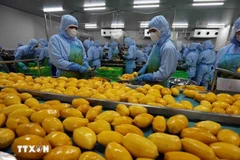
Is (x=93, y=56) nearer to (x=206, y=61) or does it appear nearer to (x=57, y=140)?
(x=206, y=61)

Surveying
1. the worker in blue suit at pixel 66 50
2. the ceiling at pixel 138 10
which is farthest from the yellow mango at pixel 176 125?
the ceiling at pixel 138 10

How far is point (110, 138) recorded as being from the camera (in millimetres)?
615

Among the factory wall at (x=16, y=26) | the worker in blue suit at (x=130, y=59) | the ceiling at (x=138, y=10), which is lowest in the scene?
the worker in blue suit at (x=130, y=59)

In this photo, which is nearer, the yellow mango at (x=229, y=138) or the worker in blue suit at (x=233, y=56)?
the yellow mango at (x=229, y=138)

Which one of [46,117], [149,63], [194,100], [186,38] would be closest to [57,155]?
[46,117]

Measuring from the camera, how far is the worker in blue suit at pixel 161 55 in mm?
2064

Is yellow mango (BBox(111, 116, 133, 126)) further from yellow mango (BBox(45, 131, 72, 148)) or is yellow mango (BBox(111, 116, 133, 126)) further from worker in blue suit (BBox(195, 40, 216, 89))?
worker in blue suit (BBox(195, 40, 216, 89))

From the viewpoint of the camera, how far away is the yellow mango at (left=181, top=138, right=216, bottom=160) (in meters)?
0.53

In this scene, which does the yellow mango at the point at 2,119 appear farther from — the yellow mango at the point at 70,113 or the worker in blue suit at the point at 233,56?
the worker in blue suit at the point at 233,56

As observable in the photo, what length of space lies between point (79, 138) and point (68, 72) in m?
2.21

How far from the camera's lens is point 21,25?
8.41 meters

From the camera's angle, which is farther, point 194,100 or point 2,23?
point 2,23

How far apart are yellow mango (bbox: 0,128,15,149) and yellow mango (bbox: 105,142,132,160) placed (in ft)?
1.57

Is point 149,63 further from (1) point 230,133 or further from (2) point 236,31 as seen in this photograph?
(1) point 230,133
